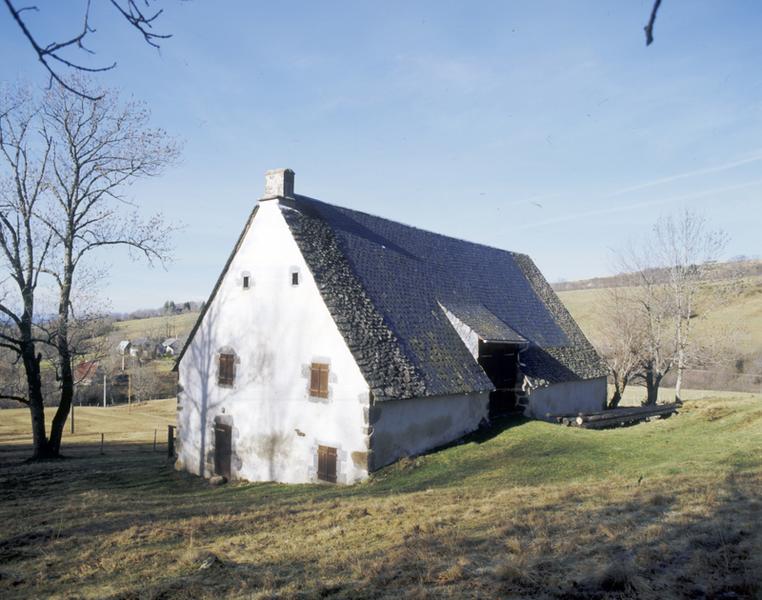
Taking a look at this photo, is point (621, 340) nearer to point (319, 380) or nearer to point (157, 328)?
point (319, 380)

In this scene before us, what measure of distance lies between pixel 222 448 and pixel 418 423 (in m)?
7.25

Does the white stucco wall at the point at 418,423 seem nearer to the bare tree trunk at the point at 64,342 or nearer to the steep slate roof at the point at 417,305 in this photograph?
the steep slate roof at the point at 417,305

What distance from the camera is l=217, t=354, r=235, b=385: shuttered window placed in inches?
775

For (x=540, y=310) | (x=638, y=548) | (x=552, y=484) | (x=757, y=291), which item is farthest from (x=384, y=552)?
(x=757, y=291)

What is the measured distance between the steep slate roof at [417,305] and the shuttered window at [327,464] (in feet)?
8.31

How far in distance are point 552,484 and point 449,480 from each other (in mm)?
2862

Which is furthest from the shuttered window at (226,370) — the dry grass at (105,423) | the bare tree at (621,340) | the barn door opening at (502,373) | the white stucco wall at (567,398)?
the dry grass at (105,423)

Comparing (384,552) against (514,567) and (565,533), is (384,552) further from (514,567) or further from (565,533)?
(565,533)

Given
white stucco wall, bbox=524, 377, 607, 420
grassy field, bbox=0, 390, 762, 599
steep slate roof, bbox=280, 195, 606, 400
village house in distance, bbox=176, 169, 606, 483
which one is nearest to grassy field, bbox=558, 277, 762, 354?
white stucco wall, bbox=524, 377, 607, 420

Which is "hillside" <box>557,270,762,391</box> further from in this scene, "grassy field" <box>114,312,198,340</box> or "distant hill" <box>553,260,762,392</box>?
"grassy field" <box>114,312,198,340</box>

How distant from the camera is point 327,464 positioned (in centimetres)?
1677

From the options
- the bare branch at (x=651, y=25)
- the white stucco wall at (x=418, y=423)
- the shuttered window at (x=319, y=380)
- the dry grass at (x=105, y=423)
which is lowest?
the dry grass at (x=105, y=423)

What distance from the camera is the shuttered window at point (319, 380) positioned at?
16953mm

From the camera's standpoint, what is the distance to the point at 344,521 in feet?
33.1
